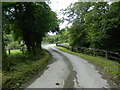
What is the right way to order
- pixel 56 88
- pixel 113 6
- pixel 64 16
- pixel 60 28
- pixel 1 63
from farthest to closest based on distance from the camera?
pixel 60 28 < pixel 64 16 < pixel 113 6 < pixel 1 63 < pixel 56 88

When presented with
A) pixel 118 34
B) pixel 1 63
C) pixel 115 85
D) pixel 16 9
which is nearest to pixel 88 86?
pixel 115 85

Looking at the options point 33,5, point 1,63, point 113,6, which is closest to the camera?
point 1,63

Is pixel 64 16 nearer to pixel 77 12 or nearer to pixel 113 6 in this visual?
pixel 77 12

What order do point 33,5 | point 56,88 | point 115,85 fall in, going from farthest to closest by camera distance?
point 33,5, point 115,85, point 56,88

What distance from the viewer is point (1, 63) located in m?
5.16

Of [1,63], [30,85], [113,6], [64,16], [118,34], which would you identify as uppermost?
[64,16]

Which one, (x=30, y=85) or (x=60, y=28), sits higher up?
(x=60, y=28)

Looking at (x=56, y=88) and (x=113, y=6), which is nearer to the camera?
(x=56, y=88)

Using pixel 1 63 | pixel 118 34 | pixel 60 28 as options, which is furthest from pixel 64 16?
pixel 1 63

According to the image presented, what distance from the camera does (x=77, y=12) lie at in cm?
1658

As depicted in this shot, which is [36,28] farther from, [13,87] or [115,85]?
[115,85]

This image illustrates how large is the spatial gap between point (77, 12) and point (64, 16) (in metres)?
2.83

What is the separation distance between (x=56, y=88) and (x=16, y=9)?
8.30 m

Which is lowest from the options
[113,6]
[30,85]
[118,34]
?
[30,85]
